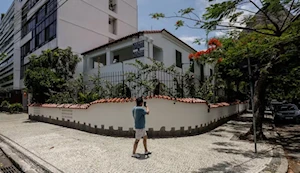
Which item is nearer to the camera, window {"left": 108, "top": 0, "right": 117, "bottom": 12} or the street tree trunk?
the street tree trunk

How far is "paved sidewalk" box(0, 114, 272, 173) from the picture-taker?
Answer: 4.78 m

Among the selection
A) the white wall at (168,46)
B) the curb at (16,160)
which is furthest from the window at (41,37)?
the curb at (16,160)

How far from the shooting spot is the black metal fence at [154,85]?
366 inches

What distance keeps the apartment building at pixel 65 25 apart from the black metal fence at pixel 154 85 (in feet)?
33.6

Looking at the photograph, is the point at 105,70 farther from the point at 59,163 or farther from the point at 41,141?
the point at 59,163

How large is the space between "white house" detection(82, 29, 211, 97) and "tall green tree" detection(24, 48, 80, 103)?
1.73 meters

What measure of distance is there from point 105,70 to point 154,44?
4308mm

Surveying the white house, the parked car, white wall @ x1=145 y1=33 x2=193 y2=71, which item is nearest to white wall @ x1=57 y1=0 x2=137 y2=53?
the white house

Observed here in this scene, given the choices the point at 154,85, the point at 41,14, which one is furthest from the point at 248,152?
the point at 41,14

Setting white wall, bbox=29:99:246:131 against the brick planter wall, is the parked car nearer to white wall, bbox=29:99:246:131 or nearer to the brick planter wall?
the brick planter wall

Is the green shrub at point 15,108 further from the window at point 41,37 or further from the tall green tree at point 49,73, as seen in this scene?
the tall green tree at point 49,73

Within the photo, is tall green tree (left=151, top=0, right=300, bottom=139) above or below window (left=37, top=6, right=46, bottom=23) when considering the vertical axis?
below

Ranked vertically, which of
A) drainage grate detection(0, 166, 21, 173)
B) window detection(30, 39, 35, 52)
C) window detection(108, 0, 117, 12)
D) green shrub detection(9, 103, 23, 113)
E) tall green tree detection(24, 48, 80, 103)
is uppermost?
window detection(108, 0, 117, 12)

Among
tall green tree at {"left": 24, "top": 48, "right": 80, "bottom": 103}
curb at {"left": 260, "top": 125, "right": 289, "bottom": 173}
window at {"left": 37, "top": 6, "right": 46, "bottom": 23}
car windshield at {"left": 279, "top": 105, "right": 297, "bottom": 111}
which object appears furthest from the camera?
window at {"left": 37, "top": 6, "right": 46, "bottom": 23}
